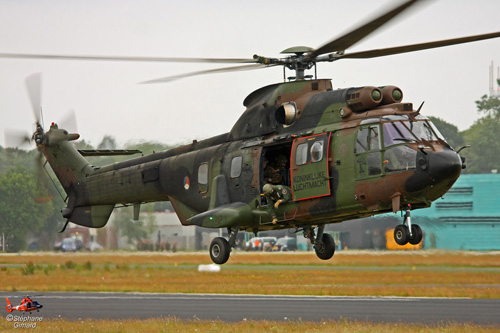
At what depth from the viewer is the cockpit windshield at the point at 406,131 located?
16.9 meters

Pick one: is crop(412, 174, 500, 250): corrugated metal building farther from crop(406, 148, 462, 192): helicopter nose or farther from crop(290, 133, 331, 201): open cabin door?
crop(406, 148, 462, 192): helicopter nose

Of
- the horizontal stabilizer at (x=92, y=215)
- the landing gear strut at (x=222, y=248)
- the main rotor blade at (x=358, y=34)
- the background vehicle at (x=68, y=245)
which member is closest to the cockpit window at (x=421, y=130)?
the main rotor blade at (x=358, y=34)

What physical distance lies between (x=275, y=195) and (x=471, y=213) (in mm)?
52389

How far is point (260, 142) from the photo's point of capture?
63.4 ft

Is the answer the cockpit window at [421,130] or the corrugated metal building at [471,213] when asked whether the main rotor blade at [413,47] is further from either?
the corrugated metal building at [471,213]

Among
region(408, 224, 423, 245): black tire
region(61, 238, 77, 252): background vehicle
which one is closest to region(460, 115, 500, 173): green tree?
region(61, 238, 77, 252): background vehicle

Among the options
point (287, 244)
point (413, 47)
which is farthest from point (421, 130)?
point (287, 244)

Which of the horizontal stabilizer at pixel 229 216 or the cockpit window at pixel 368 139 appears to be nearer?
the cockpit window at pixel 368 139

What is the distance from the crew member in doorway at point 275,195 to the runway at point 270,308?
31544 mm

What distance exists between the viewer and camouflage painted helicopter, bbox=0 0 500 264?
1678 cm

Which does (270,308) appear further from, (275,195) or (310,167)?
(310,167)

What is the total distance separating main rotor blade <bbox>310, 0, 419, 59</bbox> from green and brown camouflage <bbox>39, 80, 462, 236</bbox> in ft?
3.75

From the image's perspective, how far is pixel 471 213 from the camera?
6769cm

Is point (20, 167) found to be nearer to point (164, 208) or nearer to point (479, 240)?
point (164, 208)
